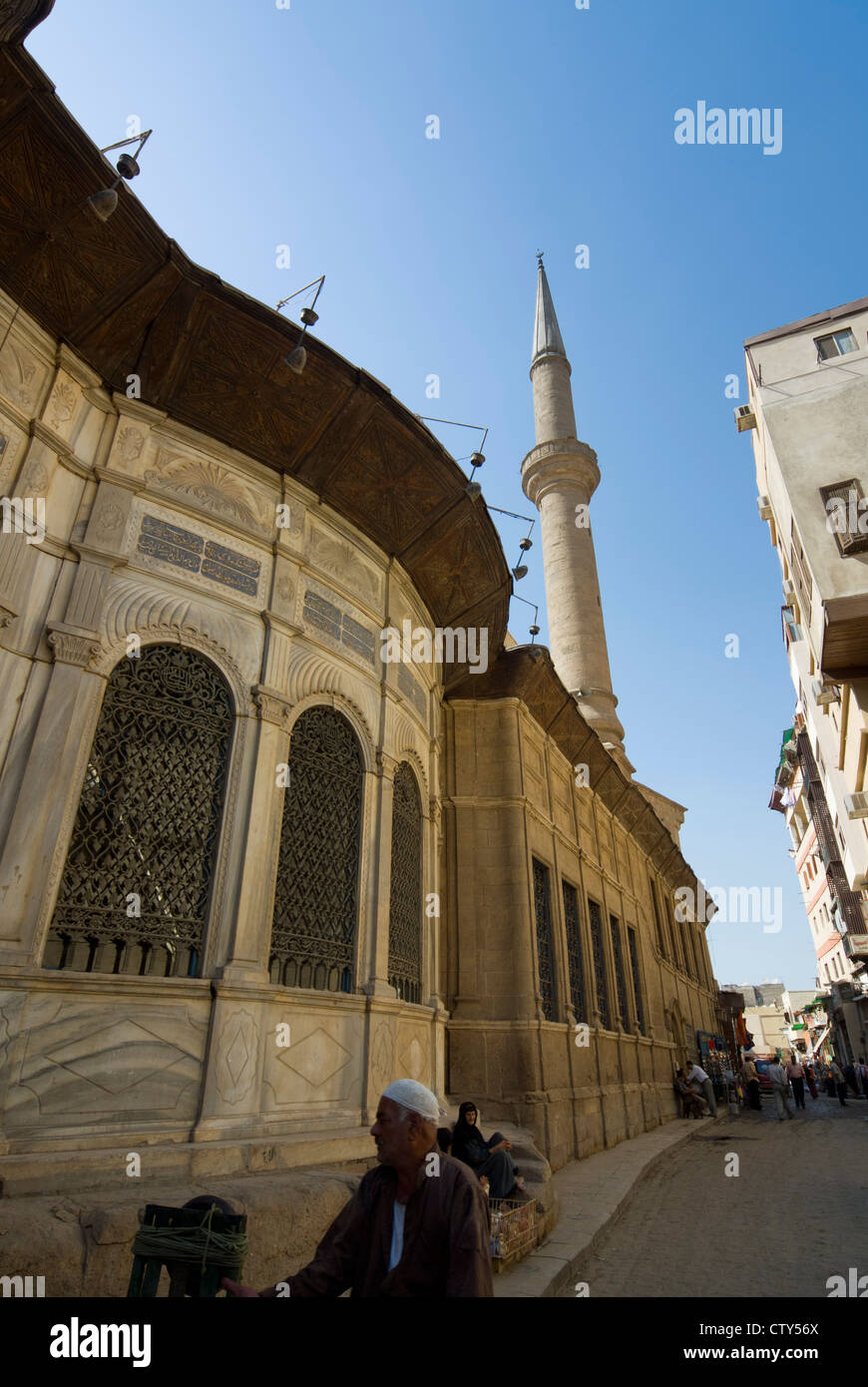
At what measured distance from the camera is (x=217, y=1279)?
6.99 feet

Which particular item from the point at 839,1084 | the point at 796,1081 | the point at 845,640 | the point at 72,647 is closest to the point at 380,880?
the point at 72,647

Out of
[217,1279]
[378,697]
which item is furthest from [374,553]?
[217,1279]

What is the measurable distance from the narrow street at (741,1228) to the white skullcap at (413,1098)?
357cm

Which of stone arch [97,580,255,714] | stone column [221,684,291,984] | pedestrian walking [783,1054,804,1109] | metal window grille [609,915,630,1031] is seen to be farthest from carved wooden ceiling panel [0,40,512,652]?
pedestrian walking [783,1054,804,1109]

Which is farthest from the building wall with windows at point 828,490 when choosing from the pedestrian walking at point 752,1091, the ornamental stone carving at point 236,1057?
the pedestrian walking at point 752,1091

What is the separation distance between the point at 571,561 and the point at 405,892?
13.4 metres

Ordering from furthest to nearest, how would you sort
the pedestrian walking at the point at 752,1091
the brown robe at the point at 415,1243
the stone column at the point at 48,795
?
the pedestrian walking at the point at 752,1091 < the stone column at the point at 48,795 < the brown robe at the point at 415,1243

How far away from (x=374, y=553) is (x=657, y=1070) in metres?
14.7

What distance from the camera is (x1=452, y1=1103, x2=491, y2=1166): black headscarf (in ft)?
18.5

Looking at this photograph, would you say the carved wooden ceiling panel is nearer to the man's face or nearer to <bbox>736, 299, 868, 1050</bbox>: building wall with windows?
<bbox>736, 299, 868, 1050</bbox>: building wall with windows

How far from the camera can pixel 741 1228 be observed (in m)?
6.56

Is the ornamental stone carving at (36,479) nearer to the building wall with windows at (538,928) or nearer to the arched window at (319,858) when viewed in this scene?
the arched window at (319,858)

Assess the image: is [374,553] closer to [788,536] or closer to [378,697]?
[378,697]

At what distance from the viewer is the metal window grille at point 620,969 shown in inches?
593
